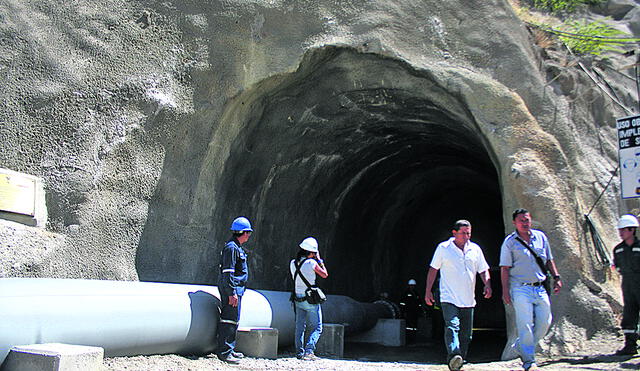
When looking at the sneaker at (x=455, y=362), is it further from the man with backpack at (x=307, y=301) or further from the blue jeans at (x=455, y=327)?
the man with backpack at (x=307, y=301)

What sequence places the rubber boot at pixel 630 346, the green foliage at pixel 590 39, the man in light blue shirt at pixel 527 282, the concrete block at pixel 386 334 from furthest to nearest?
the concrete block at pixel 386 334, the green foliage at pixel 590 39, the rubber boot at pixel 630 346, the man in light blue shirt at pixel 527 282

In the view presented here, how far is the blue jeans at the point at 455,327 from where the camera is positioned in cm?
636

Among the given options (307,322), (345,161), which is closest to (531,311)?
(307,322)

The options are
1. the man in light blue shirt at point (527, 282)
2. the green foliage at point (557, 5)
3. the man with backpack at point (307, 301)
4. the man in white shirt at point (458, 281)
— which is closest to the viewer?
the man in light blue shirt at point (527, 282)

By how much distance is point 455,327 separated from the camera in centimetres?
647

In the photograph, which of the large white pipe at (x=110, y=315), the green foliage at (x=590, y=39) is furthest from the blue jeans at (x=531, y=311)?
the green foliage at (x=590, y=39)

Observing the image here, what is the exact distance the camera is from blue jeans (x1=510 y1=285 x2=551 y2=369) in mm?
6176

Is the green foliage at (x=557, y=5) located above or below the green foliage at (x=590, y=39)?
above

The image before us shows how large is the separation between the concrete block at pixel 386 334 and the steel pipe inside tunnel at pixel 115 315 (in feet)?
16.0

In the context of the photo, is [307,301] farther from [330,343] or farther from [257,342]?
[330,343]

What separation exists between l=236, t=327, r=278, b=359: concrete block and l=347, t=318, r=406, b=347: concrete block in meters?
5.25

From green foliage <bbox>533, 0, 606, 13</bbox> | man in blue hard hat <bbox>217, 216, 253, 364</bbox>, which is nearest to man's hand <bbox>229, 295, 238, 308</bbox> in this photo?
man in blue hard hat <bbox>217, 216, 253, 364</bbox>

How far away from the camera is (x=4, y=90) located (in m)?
7.98

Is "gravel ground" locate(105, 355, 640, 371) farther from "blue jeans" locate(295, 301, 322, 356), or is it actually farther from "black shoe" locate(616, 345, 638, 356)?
"blue jeans" locate(295, 301, 322, 356)
